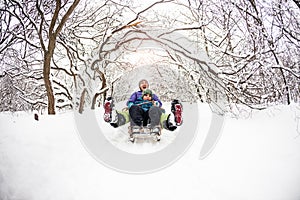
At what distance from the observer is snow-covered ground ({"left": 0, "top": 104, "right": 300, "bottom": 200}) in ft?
2.81

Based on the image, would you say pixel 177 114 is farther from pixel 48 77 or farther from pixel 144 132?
pixel 48 77

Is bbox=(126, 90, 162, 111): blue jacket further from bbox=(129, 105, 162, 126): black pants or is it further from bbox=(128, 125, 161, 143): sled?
bbox=(128, 125, 161, 143): sled

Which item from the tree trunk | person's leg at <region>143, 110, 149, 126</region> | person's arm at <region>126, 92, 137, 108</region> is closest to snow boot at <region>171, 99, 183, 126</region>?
person's leg at <region>143, 110, 149, 126</region>

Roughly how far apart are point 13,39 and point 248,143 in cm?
139

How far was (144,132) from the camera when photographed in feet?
5.14

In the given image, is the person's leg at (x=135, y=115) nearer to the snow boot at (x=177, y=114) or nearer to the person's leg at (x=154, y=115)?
the person's leg at (x=154, y=115)

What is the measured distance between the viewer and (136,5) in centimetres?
168

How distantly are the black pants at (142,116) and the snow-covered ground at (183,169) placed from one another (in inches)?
17.0

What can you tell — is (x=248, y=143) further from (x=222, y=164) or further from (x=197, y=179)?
(x=197, y=179)

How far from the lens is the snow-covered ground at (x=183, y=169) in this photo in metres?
0.86

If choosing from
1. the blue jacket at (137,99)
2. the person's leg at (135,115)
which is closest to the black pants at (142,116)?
the person's leg at (135,115)

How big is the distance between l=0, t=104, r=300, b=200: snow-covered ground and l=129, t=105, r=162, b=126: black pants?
0.43 m

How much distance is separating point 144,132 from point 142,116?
0.44ft

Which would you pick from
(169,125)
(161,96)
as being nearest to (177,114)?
(169,125)
